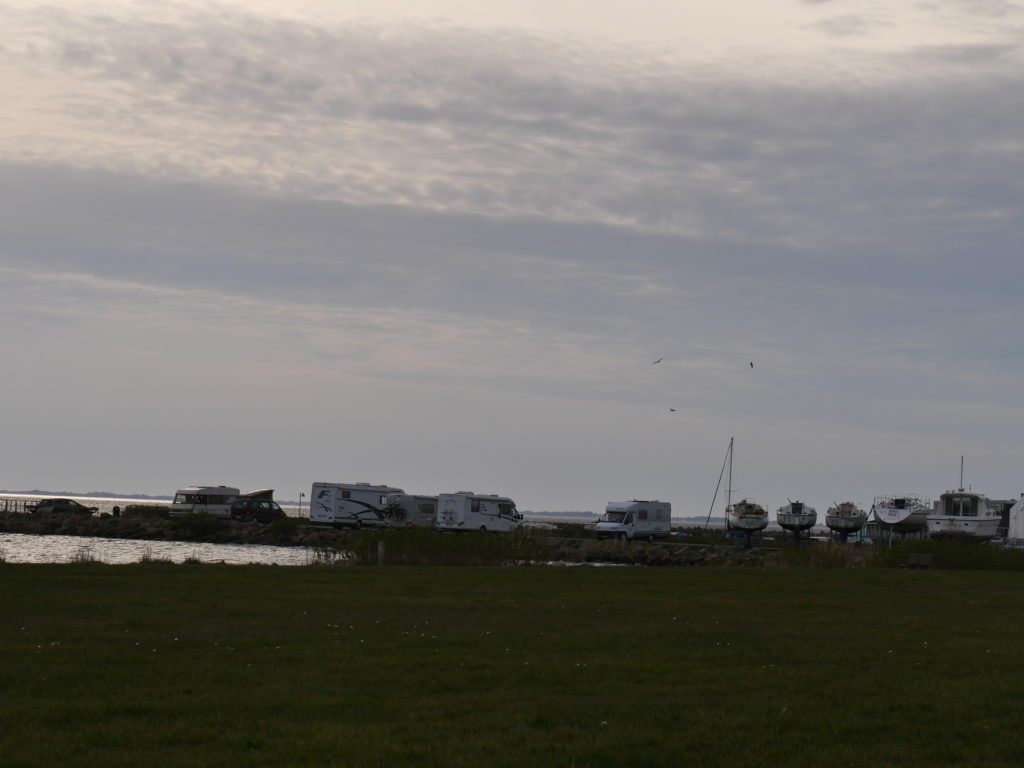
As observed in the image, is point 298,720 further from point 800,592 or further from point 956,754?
point 800,592

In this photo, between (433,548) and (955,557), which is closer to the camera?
(433,548)

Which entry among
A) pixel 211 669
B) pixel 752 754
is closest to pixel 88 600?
pixel 211 669

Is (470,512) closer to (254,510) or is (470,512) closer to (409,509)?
(409,509)

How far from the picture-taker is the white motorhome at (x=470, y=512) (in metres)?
76.1

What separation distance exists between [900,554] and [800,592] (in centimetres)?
1679

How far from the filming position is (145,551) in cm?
6512

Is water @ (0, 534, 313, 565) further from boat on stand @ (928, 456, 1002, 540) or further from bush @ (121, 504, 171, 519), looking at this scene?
boat on stand @ (928, 456, 1002, 540)

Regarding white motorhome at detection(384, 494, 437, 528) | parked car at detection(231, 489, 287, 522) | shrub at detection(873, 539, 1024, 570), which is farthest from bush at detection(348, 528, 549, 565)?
Answer: parked car at detection(231, 489, 287, 522)

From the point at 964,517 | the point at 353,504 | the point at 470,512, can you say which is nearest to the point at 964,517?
the point at 964,517

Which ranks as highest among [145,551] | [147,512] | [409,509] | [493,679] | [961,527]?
[961,527]

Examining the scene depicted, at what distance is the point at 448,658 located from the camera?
15422mm

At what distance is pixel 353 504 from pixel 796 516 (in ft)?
112

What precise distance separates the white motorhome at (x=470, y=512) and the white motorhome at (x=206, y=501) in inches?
1092

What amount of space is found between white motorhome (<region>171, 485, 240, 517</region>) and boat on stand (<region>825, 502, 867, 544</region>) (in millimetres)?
50051
